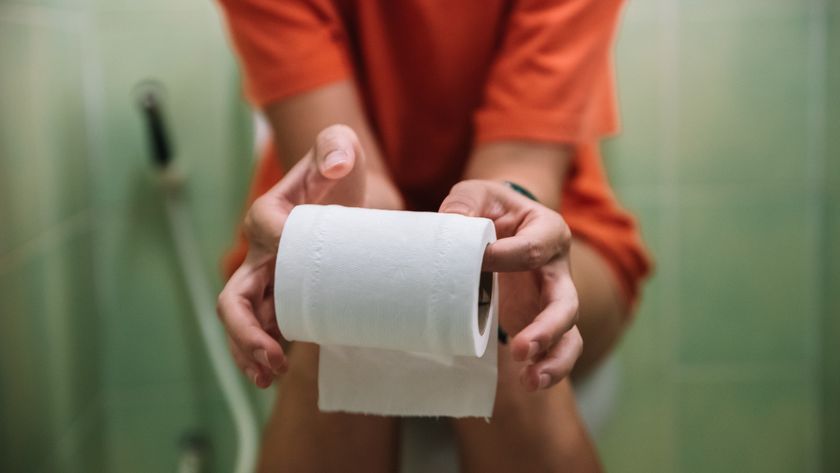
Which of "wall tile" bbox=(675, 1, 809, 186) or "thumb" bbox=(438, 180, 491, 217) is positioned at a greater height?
"thumb" bbox=(438, 180, 491, 217)

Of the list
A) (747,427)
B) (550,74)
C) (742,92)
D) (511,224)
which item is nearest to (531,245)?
(511,224)

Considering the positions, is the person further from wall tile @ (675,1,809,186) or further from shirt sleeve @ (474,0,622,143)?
wall tile @ (675,1,809,186)

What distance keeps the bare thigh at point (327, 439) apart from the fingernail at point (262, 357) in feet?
0.33

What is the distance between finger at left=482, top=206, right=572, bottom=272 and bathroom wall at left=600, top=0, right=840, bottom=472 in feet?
1.79

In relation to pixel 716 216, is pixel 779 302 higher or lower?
lower

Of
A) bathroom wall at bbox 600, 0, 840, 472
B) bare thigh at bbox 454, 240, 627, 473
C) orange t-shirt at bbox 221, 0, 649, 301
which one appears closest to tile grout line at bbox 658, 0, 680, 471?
bathroom wall at bbox 600, 0, 840, 472

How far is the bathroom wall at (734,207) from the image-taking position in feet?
3.09

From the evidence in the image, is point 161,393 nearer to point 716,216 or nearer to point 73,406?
point 73,406

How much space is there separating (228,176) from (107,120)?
151 millimetres

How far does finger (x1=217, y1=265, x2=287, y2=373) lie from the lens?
1.32 ft

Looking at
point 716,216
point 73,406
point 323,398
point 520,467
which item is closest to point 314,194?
point 323,398

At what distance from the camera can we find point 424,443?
1.83 feet

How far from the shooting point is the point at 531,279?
422mm

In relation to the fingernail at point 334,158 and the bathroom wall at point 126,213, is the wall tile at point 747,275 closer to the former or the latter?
the bathroom wall at point 126,213
